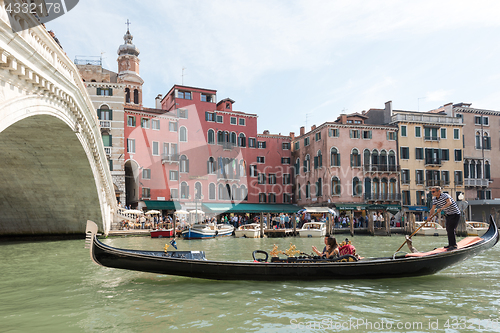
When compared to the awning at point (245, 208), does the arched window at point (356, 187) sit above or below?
above

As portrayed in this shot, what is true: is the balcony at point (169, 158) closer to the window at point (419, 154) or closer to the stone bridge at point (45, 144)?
the stone bridge at point (45, 144)

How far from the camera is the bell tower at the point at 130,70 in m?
32.0

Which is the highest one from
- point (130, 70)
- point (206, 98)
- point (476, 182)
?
point (130, 70)

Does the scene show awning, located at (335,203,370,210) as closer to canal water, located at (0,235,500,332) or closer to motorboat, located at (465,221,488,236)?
motorboat, located at (465,221,488,236)

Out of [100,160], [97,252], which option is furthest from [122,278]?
[100,160]

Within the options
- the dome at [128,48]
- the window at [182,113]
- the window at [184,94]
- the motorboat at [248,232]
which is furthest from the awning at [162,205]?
the dome at [128,48]

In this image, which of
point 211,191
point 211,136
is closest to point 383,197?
point 211,191

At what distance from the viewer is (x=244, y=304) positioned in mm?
5633

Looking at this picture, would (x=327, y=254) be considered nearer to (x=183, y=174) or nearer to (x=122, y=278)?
(x=122, y=278)

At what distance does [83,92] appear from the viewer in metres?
11.9

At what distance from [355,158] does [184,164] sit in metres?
11.2

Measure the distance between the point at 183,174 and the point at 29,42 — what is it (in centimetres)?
1838

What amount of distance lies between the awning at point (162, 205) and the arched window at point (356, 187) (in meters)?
11.3

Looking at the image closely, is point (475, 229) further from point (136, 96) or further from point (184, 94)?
point (136, 96)
